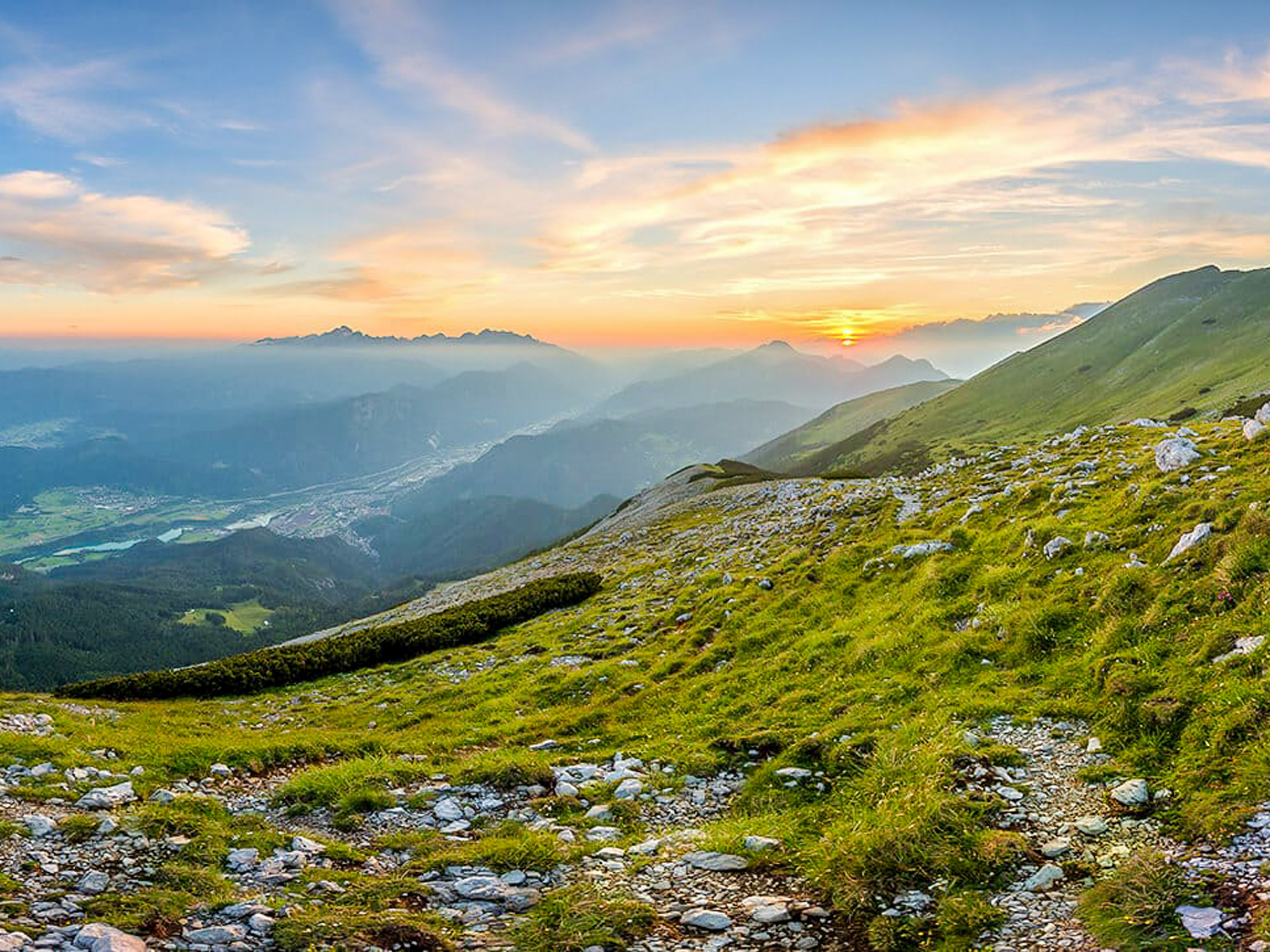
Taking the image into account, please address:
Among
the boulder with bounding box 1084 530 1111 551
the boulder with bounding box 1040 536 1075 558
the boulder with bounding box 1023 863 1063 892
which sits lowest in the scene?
the boulder with bounding box 1023 863 1063 892

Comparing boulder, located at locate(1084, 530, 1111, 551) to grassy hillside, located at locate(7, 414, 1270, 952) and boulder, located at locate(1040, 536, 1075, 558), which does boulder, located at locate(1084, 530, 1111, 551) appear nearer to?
grassy hillside, located at locate(7, 414, 1270, 952)

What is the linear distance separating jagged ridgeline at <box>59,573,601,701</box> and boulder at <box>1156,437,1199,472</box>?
96.1 feet

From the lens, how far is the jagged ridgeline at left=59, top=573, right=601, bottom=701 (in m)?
28.5

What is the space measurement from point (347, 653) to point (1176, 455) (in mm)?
36926

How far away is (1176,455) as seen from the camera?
2114 centimetres

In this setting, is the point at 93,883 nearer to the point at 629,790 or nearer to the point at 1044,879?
the point at 629,790

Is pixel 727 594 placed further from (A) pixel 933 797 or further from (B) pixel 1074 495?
(A) pixel 933 797

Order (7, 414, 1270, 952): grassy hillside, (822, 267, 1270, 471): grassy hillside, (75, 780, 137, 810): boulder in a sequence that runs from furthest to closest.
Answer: (822, 267, 1270, 471): grassy hillside
(75, 780, 137, 810): boulder
(7, 414, 1270, 952): grassy hillside

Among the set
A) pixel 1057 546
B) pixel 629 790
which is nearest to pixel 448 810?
pixel 629 790

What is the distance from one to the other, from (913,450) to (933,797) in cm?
18926

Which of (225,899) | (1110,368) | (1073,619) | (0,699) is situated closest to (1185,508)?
(1073,619)

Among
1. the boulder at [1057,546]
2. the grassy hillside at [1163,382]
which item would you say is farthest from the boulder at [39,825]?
the grassy hillside at [1163,382]

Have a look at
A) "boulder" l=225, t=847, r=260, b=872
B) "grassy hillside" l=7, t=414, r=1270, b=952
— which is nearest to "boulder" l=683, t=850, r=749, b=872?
"grassy hillside" l=7, t=414, r=1270, b=952

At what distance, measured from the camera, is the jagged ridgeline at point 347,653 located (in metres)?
28.5
